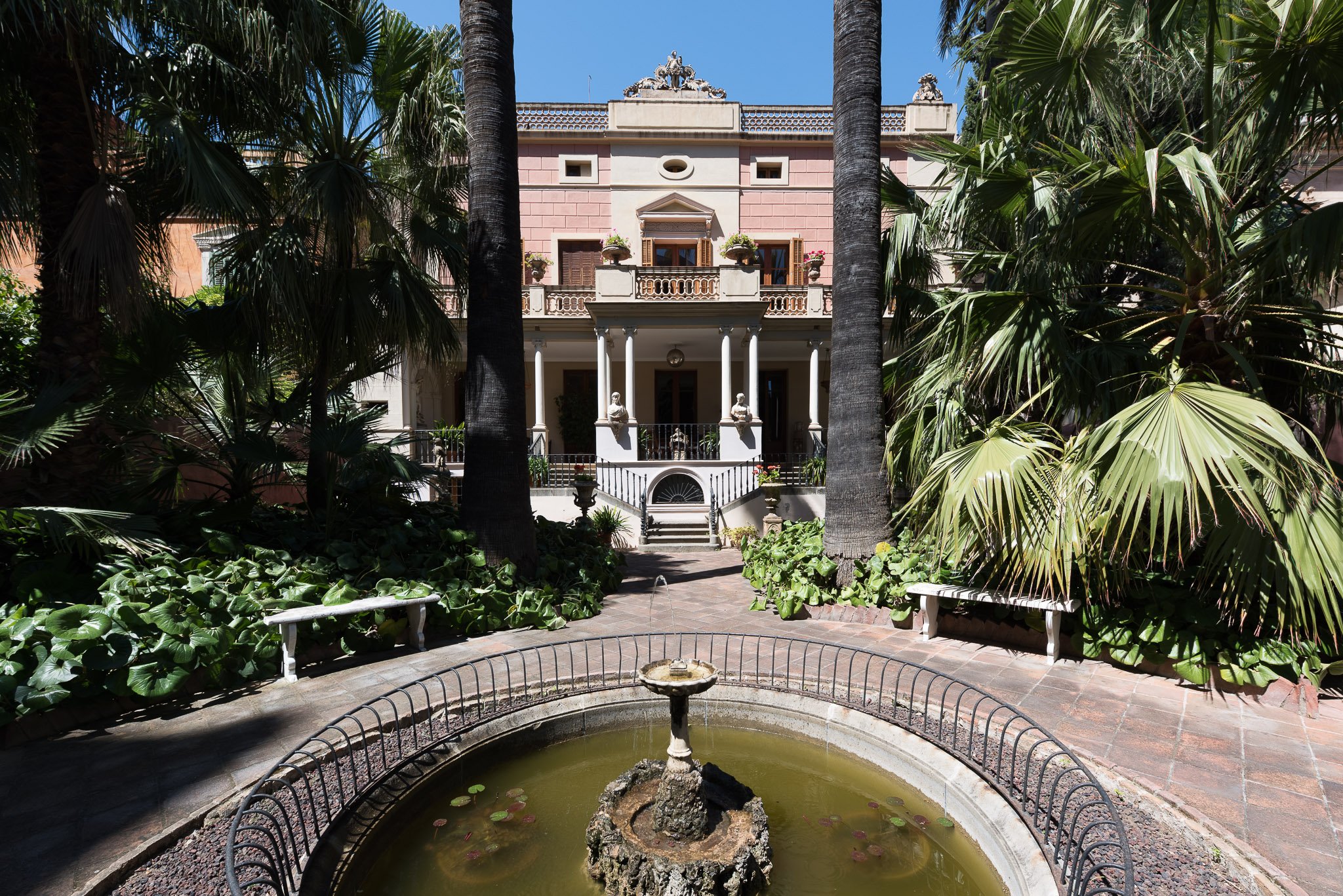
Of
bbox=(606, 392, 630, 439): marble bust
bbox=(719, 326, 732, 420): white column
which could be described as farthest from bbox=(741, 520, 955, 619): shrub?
bbox=(606, 392, 630, 439): marble bust

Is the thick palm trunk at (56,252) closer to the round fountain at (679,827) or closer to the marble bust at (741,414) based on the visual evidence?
the round fountain at (679,827)

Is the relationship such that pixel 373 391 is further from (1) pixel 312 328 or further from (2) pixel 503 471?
(2) pixel 503 471

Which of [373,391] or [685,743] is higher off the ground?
[373,391]

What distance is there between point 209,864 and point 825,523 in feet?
18.8

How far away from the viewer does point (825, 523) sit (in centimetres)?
684

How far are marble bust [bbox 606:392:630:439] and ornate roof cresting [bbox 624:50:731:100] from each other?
877 cm

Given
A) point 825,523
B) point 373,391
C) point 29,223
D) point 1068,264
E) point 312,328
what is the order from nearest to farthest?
point 29,223 < point 1068,264 < point 312,328 < point 825,523 < point 373,391

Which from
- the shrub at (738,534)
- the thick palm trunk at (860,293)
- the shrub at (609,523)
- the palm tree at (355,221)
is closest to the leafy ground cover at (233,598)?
the palm tree at (355,221)

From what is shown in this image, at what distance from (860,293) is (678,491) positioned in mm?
6919

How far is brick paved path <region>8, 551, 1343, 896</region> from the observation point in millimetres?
2627

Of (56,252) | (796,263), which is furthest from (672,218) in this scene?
(56,252)

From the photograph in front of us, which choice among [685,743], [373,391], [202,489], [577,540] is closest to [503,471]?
[577,540]

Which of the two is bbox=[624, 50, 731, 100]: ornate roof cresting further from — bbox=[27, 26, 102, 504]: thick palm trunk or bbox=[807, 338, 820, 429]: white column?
bbox=[27, 26, 102, 504]: thick palm trunk

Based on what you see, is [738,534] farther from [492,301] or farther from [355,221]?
[355,221]
